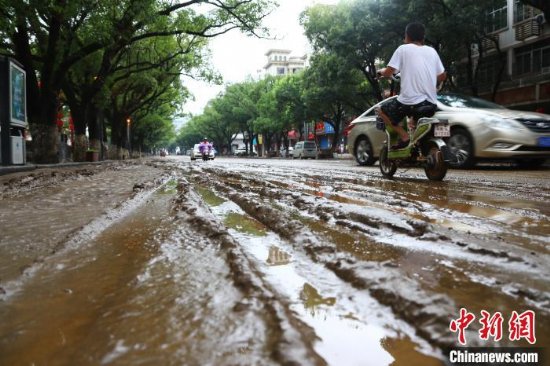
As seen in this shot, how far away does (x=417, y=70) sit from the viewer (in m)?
5.45

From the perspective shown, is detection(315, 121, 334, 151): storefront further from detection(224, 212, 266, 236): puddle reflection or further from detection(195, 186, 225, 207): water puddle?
detection(224, 212, 266, 236): puddle reflection

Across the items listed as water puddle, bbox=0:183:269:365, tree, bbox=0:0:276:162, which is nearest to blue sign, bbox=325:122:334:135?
tree, bbox=0:0:276:162

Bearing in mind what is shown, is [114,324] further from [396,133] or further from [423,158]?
[396,133]

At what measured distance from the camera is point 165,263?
185 cm

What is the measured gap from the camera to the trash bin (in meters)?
10.7

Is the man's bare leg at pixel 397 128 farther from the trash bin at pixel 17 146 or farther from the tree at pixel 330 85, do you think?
the tree at pixel 330 85

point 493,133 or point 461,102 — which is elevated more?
point 461,102

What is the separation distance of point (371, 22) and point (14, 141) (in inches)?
577

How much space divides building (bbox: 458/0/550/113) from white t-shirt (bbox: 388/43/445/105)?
18.3 m

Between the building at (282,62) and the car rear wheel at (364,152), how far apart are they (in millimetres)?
86390

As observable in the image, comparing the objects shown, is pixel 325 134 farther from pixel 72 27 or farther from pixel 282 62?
pixel 282 62

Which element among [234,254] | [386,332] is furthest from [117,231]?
[386,332]

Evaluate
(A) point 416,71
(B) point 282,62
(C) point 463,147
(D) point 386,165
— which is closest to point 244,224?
(A) point 416,71

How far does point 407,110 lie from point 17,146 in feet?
32.6
